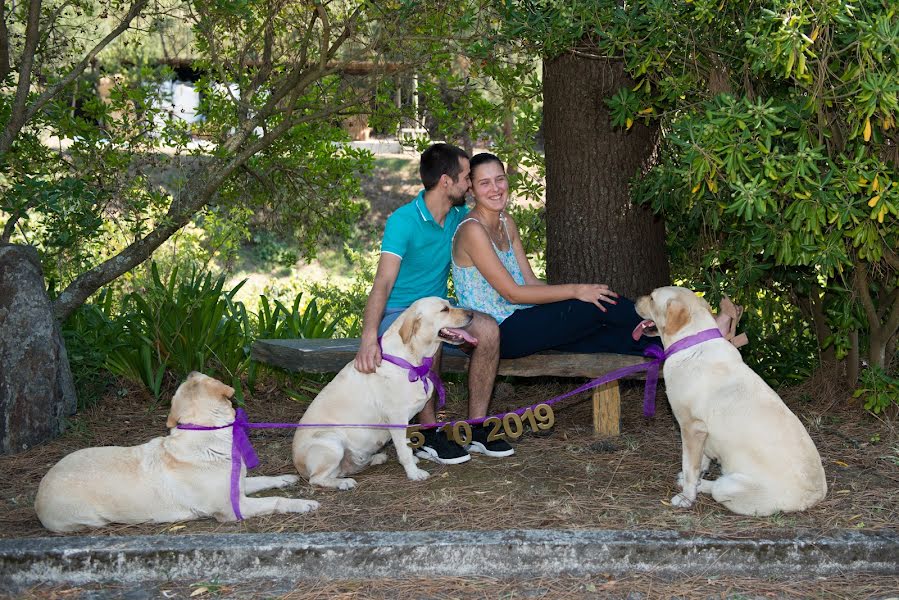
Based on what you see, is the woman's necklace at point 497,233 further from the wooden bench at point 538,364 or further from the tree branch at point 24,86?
the tree branch at point 24,86

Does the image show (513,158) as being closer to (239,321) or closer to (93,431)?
(239,321)

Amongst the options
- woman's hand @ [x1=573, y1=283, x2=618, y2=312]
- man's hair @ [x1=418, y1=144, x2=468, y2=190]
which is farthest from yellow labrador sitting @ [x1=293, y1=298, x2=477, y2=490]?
man's hair @ [x1=418, y1=144, x2=468, y2=190]

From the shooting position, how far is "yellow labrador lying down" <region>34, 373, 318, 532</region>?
4.04m

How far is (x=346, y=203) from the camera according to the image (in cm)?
762

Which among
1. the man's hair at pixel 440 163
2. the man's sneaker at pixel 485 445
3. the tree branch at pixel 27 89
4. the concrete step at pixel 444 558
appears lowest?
the concrete step at pixel 444 558

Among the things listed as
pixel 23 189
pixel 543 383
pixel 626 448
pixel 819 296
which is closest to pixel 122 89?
pixel 23 189

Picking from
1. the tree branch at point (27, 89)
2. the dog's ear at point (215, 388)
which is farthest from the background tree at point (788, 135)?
the tree branch at point (27, 89)

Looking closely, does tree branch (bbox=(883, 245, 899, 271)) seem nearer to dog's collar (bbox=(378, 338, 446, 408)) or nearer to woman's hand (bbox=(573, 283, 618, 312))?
woman's hand (bbox=(573, 283, 618, 312))

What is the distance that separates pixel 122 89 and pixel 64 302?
173cm

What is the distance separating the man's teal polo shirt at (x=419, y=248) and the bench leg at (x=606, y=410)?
1144 millimetres

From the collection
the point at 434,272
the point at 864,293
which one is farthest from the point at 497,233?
the point at 864,293

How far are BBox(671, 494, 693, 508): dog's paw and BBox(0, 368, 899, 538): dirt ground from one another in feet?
0.12

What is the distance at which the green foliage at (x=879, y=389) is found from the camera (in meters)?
5.54

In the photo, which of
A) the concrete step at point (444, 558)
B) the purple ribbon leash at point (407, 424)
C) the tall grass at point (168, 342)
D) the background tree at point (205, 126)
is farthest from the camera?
the tall grass at point (168, 342)
